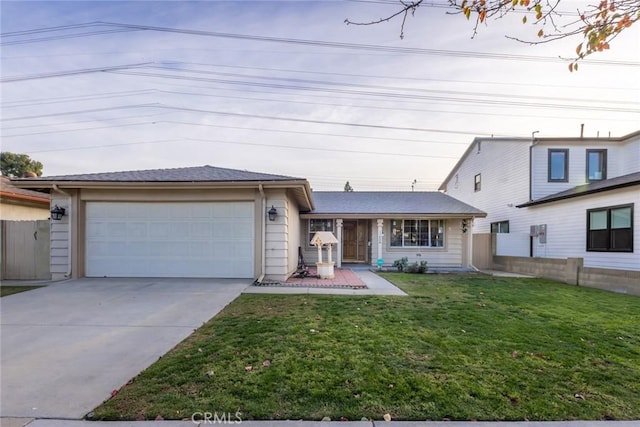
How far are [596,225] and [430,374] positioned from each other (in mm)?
11448

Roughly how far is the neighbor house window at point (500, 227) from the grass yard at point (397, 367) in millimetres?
10859

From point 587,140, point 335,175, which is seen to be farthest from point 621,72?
point 335,175

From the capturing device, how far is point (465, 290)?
847 centimetres

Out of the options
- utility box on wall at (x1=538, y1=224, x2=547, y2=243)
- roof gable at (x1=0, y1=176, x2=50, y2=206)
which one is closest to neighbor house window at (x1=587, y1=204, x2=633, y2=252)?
utility box on wall at (x1=538, y1=224, x2=547, y2=243)

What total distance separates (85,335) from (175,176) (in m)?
6.06

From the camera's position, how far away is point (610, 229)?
33.7 feet

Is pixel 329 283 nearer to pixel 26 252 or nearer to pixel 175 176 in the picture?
pixel 175 176

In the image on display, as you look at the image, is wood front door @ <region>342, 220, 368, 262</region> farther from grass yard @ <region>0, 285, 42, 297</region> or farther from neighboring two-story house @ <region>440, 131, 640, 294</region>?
grass yard @ <region>0, 285, 42, 297</region>

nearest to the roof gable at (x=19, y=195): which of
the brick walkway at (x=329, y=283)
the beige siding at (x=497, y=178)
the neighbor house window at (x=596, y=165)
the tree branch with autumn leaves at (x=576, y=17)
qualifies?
the brick walkway at (x=329, y=283)

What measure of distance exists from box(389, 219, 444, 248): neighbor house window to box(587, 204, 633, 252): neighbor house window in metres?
5.41

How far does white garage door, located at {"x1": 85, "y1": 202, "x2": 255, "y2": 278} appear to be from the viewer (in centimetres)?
939

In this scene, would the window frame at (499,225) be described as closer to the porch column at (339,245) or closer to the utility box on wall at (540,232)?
the utility box on wall at (540,232)

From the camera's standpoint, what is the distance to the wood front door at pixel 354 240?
15984 millimetres

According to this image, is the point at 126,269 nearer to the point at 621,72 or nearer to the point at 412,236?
the point at 412,236
